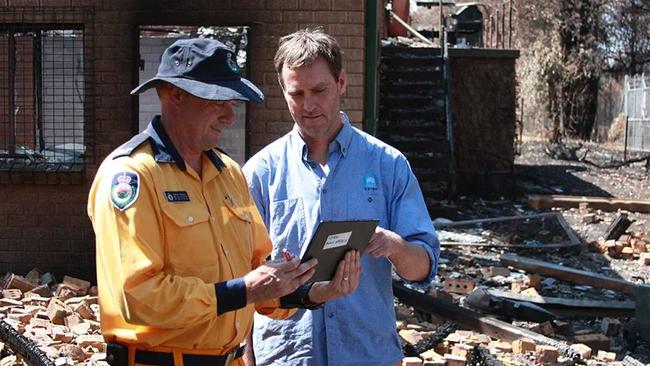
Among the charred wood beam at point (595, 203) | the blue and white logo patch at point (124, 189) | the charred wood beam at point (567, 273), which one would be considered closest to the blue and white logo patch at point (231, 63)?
the blue and white logo patch at point (124, 189)

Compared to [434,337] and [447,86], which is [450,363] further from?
[447,86]

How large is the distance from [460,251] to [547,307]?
3.05 m

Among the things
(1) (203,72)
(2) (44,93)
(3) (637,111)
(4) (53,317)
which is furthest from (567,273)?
(3) (637,111)

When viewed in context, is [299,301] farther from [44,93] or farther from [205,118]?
[44,93]

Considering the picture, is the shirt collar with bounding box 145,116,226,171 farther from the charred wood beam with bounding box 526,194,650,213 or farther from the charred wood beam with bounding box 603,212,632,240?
the charred wood beam with bounding box 526,194,650,213

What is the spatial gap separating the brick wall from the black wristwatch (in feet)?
20.2

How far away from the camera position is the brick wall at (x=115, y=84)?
31.0 ft

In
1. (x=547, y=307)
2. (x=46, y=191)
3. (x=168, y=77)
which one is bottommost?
(x=547, y=307)

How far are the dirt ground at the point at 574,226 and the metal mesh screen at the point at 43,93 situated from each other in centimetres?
395

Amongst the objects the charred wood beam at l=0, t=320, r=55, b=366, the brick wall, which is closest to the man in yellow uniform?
the charred wood beam at l=0, t=320, r=55, b=366

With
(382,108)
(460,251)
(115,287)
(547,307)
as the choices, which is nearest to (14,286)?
(547,307)

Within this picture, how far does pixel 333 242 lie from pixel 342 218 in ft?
1.47

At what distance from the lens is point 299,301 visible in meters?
3.37

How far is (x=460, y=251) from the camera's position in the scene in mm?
12359
